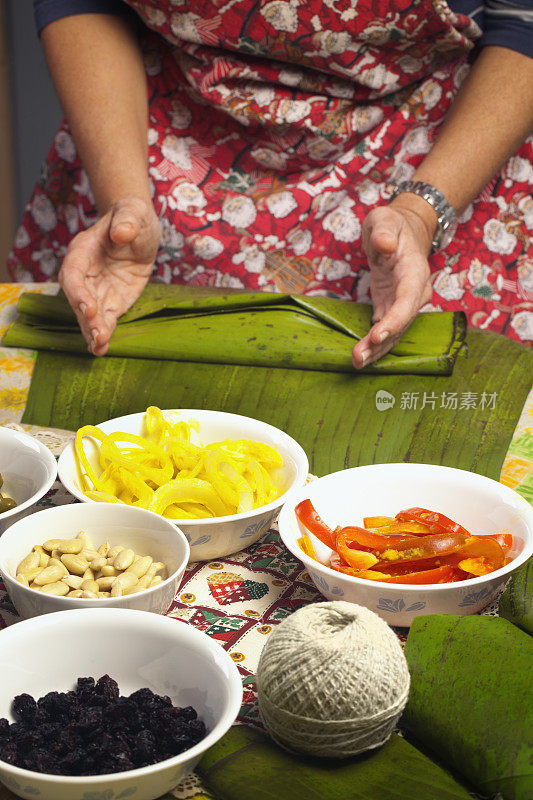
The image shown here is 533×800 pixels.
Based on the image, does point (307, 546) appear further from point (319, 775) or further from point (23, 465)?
point (23, 465)

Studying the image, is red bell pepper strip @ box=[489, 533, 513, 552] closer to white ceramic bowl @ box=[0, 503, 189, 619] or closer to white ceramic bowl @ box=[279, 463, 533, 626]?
white ceramic bowl @ box=[279, 463, 533, 626]

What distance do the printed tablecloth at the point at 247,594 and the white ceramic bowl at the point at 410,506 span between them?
0.20 ft

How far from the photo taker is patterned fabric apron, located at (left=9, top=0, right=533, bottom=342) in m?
1.63

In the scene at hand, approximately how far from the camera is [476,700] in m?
0.69

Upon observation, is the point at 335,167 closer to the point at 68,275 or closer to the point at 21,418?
the point at 68,275

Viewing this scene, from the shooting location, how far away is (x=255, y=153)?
5.66 feet

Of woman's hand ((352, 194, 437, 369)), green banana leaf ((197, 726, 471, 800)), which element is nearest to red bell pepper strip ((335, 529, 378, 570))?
green banana leaf ((197, 726, 471, 800))

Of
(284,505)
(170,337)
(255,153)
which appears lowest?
(170,337)

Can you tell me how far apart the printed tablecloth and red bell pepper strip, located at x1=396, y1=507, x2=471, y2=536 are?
107mm

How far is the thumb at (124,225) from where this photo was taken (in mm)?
1446

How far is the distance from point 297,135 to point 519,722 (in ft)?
4.35

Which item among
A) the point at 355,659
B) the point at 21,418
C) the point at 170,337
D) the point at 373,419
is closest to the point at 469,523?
the point at 373,419

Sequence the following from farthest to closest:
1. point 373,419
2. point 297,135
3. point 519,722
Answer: point 297,135
point 373,419
point 519,722

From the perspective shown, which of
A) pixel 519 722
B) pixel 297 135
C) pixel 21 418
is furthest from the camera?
pixel 297 135
